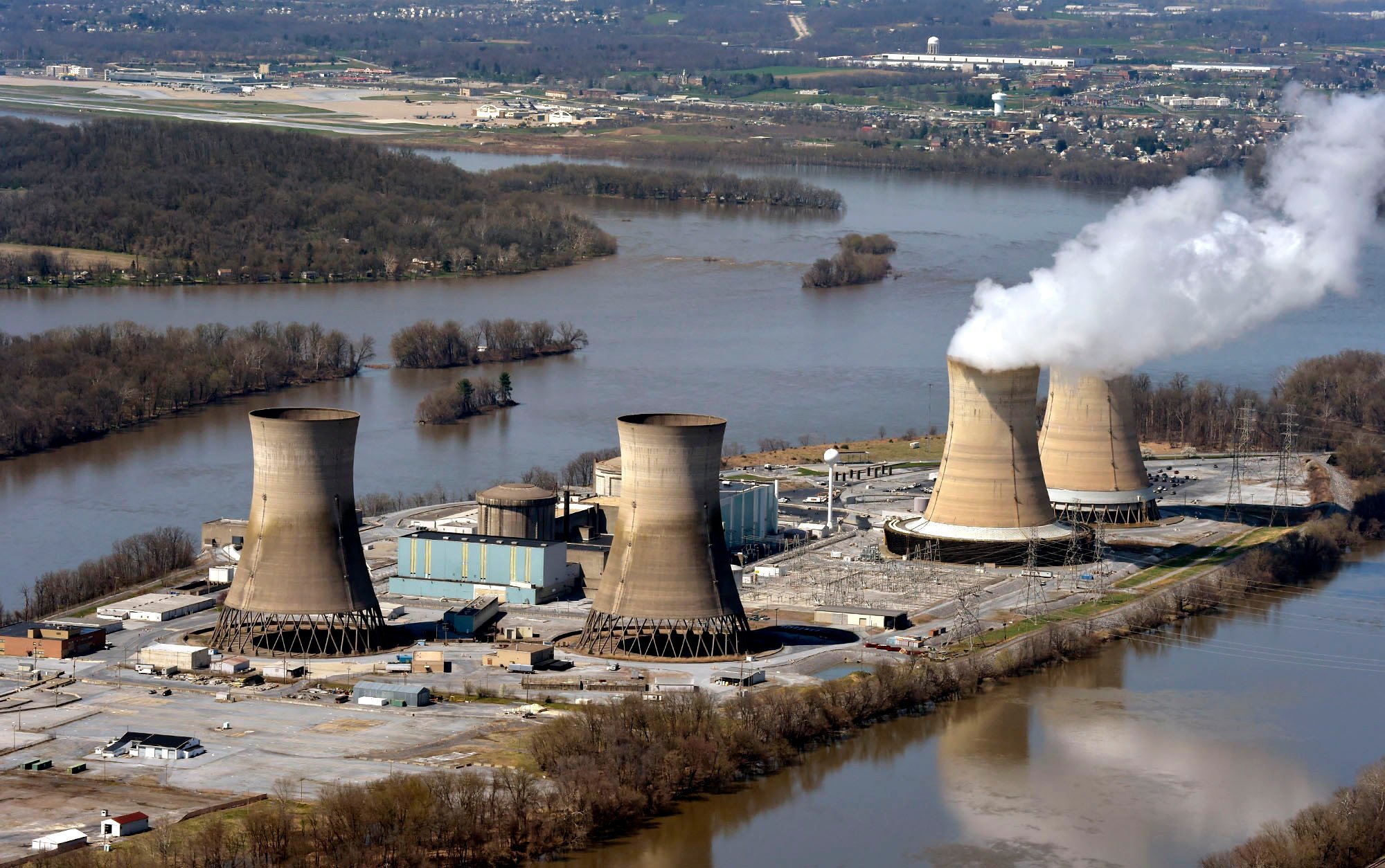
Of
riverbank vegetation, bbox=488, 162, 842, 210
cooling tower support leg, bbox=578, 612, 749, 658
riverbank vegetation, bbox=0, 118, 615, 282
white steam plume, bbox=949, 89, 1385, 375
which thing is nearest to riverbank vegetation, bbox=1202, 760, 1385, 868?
cooling tower support leg, bbox=578, 612, 749, 658

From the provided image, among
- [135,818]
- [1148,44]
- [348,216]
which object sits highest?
[1148,44]

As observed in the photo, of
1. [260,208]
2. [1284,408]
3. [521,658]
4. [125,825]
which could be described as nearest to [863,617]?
[521,658]

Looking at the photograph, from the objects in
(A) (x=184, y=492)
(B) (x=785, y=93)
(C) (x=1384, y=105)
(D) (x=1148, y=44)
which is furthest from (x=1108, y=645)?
(D) (x=1148, y=44)

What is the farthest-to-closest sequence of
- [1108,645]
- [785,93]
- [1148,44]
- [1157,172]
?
[1148,44], [785,93], [1157,172], [1108,645]

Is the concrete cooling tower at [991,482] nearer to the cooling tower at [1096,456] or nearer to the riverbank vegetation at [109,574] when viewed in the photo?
the cooling tower at [1096,456]

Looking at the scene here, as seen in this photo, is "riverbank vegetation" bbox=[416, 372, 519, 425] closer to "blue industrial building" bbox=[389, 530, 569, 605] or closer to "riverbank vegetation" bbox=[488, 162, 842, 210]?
"blue industrial building" bbox=[389, 530, 569, 605]

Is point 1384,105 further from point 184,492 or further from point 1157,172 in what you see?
point 1157,172
